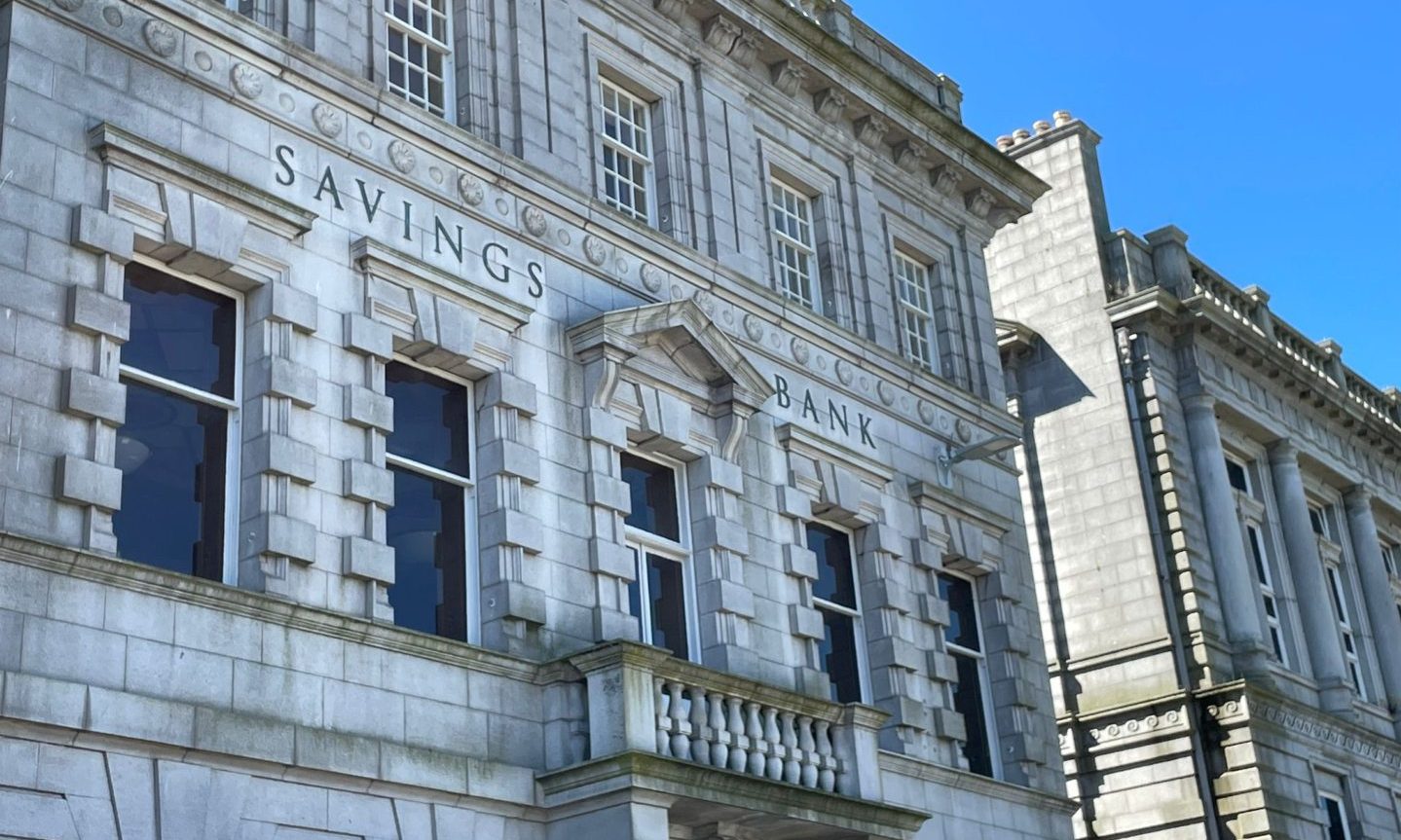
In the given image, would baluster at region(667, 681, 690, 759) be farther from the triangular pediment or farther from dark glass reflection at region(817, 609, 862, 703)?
dark glass reflection at region(817, 609, 862, 703)

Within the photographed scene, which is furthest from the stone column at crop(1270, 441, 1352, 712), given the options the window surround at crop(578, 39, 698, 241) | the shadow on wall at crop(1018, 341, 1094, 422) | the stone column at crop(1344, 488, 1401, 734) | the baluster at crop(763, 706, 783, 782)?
the baluster at crop(763, 706, 783, 782)

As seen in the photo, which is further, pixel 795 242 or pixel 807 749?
pixel 795 242

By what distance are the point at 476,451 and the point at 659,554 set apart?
2912mm

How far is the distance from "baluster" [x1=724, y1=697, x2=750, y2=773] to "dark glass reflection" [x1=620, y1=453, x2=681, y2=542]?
9.30 ft

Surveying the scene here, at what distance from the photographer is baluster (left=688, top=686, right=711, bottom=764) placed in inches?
717

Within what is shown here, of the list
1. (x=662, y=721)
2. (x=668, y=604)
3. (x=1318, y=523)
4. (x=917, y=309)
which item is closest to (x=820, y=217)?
(x=917, y=309)

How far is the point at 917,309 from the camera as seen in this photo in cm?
2784

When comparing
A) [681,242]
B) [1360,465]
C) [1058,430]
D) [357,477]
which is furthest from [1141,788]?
[357,477]

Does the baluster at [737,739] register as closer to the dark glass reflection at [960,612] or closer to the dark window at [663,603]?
the dark window at [663,603]

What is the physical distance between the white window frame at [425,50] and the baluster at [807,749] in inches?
303

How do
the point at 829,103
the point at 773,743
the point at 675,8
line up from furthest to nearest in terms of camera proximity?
the point at 829,103, the point at 675,8, the point at 773,743

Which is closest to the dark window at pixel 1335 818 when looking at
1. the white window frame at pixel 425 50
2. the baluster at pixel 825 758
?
the baluster at pixel 825 758

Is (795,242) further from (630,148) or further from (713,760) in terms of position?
(713,760)

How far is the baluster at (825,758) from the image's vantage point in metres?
19.7
